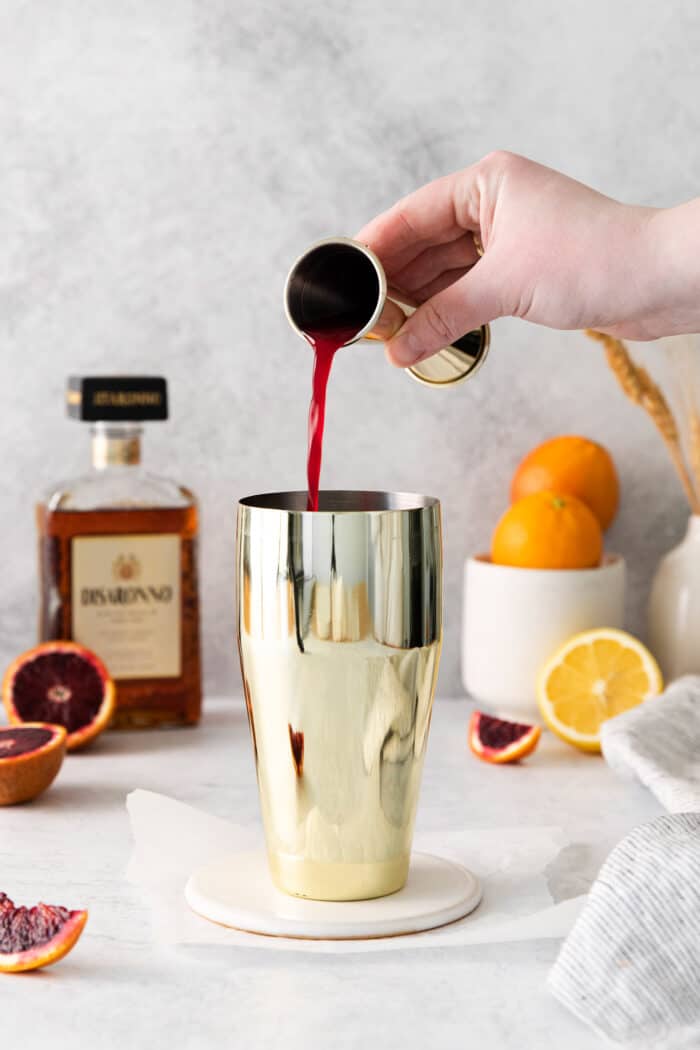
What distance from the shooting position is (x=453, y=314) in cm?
86

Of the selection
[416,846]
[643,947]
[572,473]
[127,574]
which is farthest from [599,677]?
[643,947]

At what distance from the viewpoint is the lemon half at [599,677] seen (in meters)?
1.24

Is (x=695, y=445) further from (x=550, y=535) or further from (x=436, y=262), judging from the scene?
(x=436, y=262)

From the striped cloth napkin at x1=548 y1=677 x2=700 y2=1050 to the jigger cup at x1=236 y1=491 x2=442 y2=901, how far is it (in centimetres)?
16

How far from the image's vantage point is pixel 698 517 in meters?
1.35

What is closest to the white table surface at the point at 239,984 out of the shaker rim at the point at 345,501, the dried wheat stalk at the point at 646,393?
the shaker rim at the point at 345,501

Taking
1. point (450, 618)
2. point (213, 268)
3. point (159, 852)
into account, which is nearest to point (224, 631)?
point (450, 618)

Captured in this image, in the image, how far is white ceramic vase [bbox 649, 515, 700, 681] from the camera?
1340 millimetres

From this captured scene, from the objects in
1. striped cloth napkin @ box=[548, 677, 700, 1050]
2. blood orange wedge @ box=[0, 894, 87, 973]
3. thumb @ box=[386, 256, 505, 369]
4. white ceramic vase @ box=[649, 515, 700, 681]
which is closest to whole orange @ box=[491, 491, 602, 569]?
white ceramic vase @ box=[649, 515, 700, 681]

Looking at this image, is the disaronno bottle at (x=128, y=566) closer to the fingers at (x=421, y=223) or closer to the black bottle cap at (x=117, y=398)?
the black bottle cap at (x=117, y=398)

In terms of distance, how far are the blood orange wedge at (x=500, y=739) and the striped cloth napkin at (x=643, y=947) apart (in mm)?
446

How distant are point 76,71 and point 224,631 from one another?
66 cm

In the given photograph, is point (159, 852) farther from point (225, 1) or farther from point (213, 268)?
point (225, 1)

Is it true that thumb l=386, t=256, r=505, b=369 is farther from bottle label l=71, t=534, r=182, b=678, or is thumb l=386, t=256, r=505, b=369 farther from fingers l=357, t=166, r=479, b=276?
bottle label l=71, t=534, r=182, b=678
